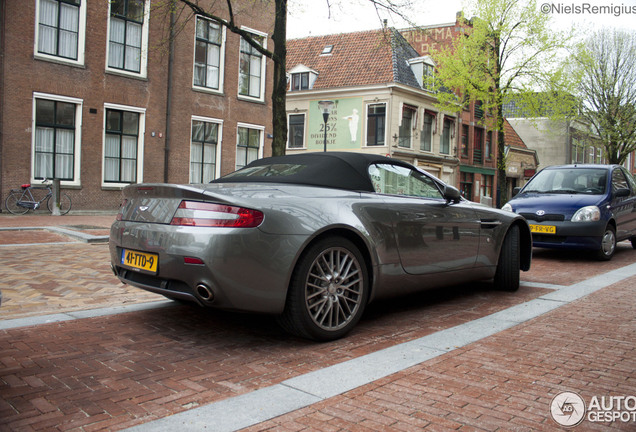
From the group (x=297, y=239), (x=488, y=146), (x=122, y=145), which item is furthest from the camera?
(x=488, y=146)

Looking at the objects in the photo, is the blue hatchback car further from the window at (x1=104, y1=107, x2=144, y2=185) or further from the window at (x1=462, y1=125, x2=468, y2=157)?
the window at (x1=462, y1=125, x2=468, y2=157)

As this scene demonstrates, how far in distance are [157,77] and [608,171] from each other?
15.0m

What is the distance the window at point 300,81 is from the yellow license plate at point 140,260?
29.8m

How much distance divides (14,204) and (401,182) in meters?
14.4

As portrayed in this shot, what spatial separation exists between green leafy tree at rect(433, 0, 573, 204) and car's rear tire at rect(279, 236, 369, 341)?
2074 cm

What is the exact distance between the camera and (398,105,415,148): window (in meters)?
31.1

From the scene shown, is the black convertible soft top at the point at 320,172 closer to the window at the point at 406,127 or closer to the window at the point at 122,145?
the window at the point at 122,145

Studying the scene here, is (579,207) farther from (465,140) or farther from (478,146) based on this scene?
(478,146)

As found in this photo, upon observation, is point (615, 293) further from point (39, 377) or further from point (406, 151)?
point (406, 151)

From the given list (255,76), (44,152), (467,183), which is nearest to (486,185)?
(467,183)

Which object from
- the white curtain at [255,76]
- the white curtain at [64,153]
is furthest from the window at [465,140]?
the white curtain at [64,153]

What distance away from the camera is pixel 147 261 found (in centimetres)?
364

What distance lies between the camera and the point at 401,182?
184 inches

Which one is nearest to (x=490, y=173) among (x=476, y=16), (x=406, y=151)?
(x=406, y=151)
